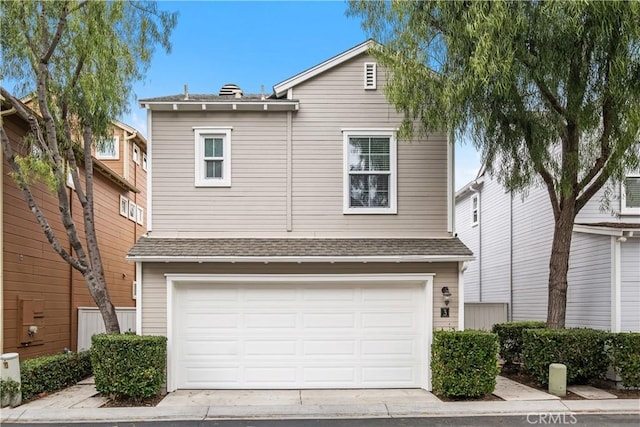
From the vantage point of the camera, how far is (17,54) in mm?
9023

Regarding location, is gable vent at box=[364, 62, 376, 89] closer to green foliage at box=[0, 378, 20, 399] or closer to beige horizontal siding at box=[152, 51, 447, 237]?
beige horizontal siding at box=[152, 51, 447, 237]

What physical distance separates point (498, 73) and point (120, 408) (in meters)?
8.34

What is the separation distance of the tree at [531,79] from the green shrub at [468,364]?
2317 mm

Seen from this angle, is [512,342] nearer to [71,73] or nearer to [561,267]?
[561,267]

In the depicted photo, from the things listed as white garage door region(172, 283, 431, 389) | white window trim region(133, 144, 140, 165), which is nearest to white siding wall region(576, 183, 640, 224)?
white garage door region(172, 283, 431, 389)

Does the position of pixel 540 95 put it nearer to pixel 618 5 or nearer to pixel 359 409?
pixel 618 5

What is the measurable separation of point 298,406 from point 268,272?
8.26 feet

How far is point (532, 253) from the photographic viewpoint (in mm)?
13523

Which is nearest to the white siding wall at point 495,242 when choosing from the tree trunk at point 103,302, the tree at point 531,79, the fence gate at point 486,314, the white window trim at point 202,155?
the fence gate at point 486,314

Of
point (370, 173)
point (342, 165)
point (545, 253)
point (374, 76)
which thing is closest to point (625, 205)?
point (545, 253)

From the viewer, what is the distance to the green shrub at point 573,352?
9.11 m

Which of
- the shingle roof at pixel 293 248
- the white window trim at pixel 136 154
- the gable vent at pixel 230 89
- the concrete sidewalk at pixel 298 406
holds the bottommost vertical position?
the concrete sidewalk at pixel 298 406

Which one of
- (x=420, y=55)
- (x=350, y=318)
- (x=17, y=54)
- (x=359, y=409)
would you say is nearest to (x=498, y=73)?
(x=420, y=55)

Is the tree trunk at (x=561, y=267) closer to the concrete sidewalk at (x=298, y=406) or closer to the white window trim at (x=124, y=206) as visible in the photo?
the concrete sidewalk at (x=298, y=406)
